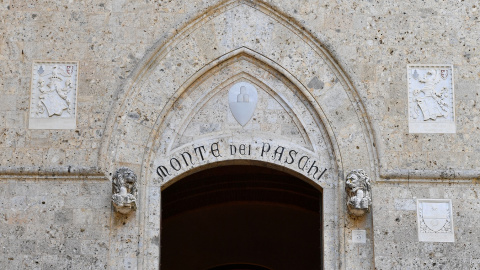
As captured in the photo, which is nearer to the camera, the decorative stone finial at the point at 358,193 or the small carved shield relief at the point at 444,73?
the decorative stone finial at the point at 358,193

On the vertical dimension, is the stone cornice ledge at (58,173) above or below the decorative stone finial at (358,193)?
above

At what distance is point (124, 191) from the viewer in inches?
511

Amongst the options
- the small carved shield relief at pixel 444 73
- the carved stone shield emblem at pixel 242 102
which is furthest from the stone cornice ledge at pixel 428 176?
the carved stone shield emblem at pixel 242 102

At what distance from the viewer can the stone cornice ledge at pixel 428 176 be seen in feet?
43.3

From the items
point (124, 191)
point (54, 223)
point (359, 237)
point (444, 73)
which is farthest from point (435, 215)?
point (54, 223)

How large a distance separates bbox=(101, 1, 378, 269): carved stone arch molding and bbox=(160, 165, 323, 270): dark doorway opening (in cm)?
464

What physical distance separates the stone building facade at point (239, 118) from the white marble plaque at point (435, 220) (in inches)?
0.7

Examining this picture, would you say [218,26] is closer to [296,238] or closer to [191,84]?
[191,84]

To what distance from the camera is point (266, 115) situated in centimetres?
1365

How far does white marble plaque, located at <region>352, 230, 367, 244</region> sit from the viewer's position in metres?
13.1

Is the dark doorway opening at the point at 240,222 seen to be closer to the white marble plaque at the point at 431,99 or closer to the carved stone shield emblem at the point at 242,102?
the carved stone shield emblem at the point at 242,102

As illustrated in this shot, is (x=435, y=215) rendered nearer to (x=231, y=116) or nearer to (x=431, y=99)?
(x=431, y=99)

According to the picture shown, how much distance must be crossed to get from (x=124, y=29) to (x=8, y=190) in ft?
8.26

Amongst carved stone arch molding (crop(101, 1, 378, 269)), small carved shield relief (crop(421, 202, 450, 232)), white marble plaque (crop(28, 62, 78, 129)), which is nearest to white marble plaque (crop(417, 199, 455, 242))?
small carved shield relief (crop(421, 202, 450, 232))
